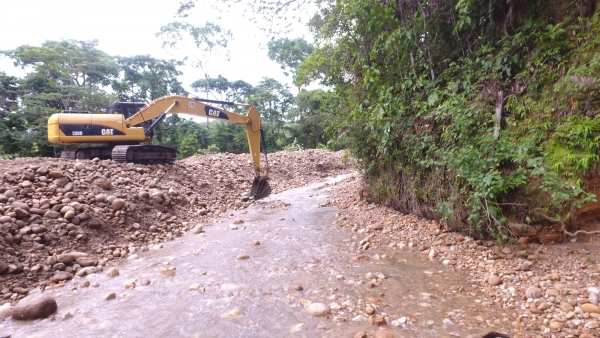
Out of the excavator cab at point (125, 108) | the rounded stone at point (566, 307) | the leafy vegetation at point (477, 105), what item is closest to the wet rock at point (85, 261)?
the leafy vegetation at point (477, 105)

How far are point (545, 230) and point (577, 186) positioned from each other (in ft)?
2.03

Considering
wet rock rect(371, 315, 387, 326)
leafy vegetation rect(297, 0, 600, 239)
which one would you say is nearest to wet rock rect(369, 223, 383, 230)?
leafy vegetation rect(297, 0, 600, 239)

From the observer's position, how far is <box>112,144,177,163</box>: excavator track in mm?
8125

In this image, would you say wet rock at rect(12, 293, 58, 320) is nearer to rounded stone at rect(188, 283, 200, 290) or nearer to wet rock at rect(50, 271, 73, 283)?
wet rock at rect(50, 271, 73, 283)

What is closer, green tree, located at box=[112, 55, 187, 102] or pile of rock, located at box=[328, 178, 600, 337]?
pile of rock, located at box=[328, 178, 600, 337]

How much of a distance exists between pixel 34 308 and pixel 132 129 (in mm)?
6617

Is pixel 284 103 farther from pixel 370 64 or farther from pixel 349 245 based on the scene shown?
pixel 349 245

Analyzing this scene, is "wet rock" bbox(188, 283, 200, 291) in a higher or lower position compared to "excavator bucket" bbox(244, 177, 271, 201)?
lower

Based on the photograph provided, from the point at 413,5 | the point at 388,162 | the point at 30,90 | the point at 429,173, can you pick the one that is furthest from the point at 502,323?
the point at 30,90

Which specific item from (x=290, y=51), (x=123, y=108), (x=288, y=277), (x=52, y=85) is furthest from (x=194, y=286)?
(x=290, y=51)

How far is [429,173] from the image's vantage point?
452cm

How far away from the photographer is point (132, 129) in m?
8.52

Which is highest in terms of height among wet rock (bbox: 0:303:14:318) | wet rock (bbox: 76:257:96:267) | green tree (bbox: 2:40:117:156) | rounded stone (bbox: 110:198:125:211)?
green tree (bbox: 2:40:117:156)

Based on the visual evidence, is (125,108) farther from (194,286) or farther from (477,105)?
(477,105)
